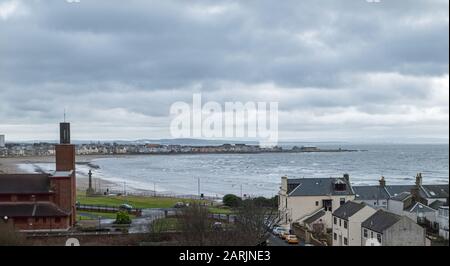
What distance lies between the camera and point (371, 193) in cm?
1142

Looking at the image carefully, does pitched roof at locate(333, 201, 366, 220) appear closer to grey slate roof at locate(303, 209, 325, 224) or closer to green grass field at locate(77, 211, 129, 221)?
grey slate roof at locate(303, 209, 325, 224)

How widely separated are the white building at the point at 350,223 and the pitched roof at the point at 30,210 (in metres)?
4.87

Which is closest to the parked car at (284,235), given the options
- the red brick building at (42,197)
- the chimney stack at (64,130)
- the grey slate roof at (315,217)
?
the grey slate roof at (315,217)

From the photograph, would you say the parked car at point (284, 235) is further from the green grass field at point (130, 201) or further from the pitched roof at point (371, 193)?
the green grass field at point (130, 201)

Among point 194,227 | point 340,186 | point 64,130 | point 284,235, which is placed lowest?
point 284,235

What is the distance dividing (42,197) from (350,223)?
568cm

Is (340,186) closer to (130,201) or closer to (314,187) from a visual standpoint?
(314,187)

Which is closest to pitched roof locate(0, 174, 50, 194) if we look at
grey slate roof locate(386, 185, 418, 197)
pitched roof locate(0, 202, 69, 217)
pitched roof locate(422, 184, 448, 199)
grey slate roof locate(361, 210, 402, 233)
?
pitched roof locate(0, 202, 69, 217)

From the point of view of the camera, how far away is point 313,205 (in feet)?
32.5

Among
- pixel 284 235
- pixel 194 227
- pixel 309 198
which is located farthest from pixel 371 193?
pixel 194 227

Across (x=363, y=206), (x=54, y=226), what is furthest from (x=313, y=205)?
(x=54, y=226)

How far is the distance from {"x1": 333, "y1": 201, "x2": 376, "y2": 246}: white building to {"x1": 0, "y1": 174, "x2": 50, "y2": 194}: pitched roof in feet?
18.1
